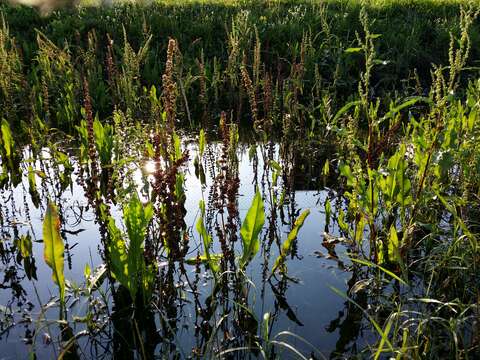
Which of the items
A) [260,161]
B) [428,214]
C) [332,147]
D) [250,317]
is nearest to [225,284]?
[250,317]

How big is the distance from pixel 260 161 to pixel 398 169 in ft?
5.96

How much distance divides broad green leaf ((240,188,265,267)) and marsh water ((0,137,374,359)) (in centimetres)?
18

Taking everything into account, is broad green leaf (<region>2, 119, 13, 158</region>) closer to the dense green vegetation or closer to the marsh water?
the dense green vegetation

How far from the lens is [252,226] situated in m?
2.47

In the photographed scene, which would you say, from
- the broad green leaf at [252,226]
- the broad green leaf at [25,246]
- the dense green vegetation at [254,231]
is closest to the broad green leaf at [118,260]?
the dense green vegetation at [254,231]

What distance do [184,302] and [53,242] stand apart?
0.74 m

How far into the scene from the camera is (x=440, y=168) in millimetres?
2611

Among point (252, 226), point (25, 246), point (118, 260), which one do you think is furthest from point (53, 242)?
point (25, 246)

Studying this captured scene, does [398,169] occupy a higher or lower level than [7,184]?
higher

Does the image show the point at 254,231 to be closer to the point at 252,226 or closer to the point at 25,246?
the point at 252,226

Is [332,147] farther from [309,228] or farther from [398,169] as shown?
[398,169]

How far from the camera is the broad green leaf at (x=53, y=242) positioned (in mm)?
2041

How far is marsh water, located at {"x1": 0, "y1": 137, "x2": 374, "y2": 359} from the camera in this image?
2256 millimetres

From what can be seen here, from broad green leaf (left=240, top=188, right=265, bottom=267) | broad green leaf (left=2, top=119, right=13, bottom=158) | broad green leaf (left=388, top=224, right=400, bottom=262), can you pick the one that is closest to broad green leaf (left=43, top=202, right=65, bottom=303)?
broad green leaf (left=240, top=188, right=265, bottom=267)
